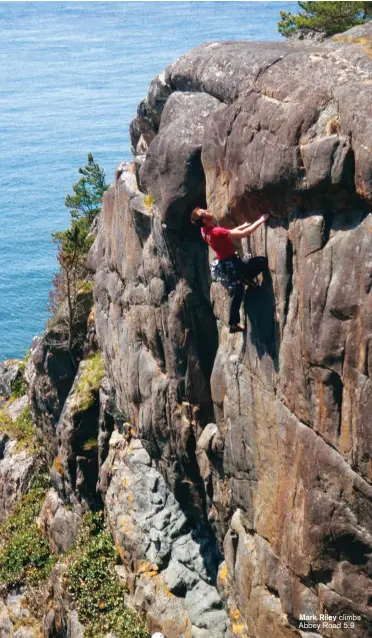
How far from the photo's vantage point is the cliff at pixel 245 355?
15570 millimetres

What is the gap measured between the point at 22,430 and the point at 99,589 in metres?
14.1

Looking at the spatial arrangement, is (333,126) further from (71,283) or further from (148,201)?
(71,283)

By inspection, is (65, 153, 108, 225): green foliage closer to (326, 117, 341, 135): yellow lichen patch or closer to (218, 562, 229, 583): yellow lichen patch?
(218, 562, 229, 583): yellow lichen patch

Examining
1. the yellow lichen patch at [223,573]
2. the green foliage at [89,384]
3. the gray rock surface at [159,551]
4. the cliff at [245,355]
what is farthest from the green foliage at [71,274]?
the yellow lichen patch at [223,573]

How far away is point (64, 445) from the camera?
32.8m

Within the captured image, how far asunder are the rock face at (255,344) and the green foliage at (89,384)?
4151mm

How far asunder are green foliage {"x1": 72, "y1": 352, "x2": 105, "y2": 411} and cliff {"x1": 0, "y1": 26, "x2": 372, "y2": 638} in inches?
44.1

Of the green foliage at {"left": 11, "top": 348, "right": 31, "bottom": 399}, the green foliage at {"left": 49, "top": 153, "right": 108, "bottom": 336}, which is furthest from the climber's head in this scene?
the green foliage at {"left": 11, "top": 348, "right": 31, "bottom": 399}

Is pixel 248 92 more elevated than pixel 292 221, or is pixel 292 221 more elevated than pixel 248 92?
pixel 248 92

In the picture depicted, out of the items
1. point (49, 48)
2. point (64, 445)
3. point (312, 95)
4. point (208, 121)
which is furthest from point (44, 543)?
point (49, 48)

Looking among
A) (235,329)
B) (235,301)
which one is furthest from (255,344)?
(235,301)

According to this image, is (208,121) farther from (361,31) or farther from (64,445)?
(64,445)

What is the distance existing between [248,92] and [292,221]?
11.2 ft

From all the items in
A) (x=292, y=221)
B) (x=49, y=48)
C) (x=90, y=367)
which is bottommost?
(x=90, y=367)
